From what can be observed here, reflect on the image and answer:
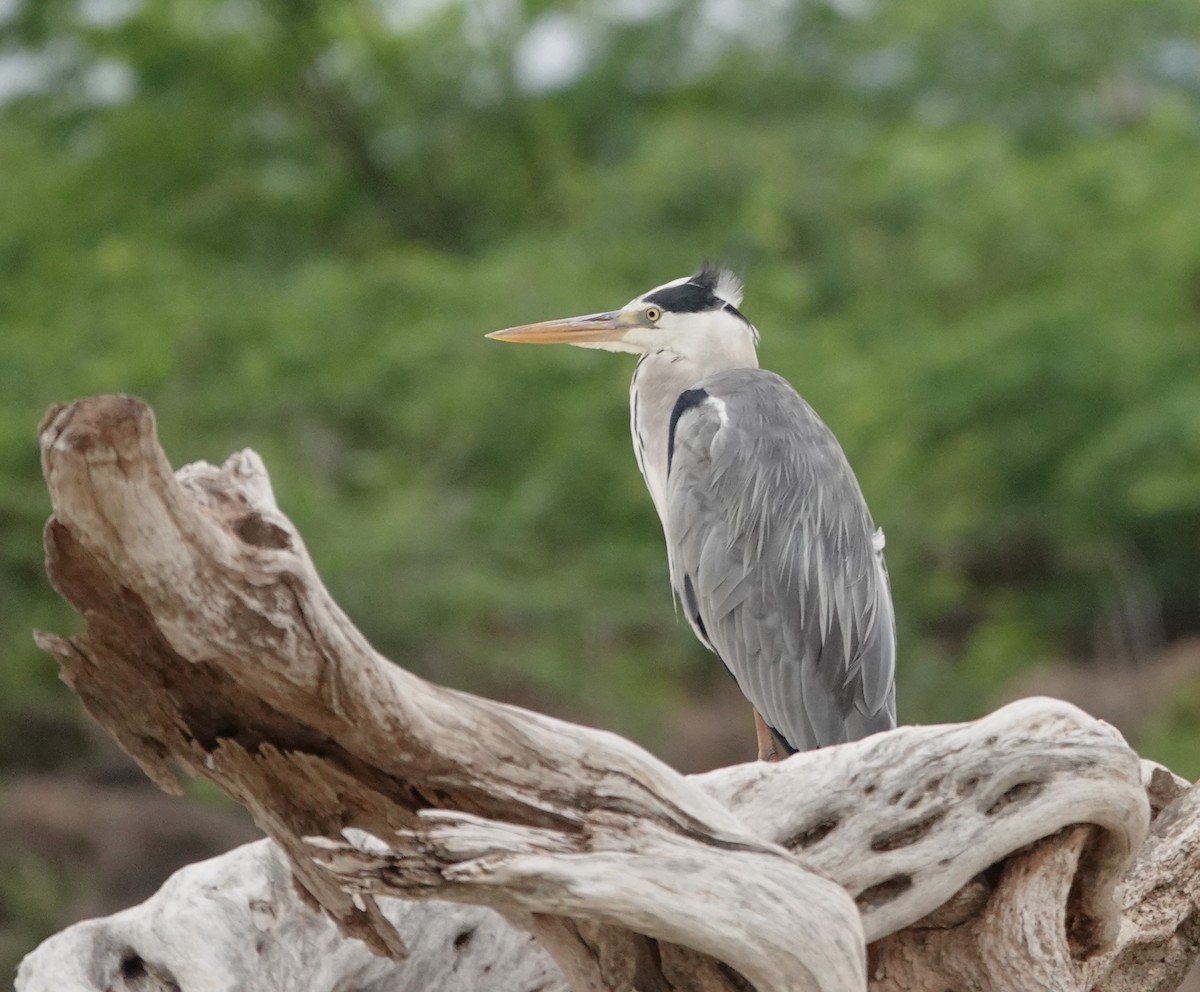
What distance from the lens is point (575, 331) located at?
493 centimetres

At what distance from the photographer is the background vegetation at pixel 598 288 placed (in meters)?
9.69

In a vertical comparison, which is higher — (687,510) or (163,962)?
(687,510)

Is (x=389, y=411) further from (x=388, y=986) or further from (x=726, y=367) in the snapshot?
(x=388, y=986)

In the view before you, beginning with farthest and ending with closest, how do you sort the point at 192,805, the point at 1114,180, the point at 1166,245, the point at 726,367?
the point at 1114,180 → the point at 1166,245 → the point at 192,805 → the point at 726,367

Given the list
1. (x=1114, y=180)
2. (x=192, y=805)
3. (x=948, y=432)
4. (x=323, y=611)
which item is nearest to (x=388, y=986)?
(x=323, y=611)

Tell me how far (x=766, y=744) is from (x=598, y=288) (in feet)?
19.0

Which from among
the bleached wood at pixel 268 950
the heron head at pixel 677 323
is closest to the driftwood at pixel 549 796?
the bleached wood at pixel 268 950

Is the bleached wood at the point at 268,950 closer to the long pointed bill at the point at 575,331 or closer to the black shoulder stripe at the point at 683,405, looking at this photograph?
the black shoulder stripe at the point at 683,405

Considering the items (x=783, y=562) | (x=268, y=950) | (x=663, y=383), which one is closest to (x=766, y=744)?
(x=783, y=562)

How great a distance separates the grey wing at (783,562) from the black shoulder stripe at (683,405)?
0.01 m

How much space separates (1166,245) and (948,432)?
1959 mm

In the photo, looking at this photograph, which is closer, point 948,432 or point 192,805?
point 192,805

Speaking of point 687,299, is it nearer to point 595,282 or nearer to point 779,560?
point 779,560

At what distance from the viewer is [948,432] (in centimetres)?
1207
